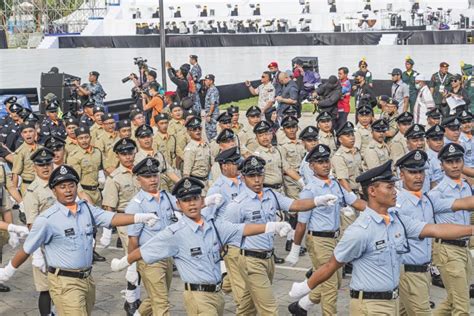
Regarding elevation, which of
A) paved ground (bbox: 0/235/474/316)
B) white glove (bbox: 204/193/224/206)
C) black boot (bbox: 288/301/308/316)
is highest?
white glove (bbox: 204/193/224/206)

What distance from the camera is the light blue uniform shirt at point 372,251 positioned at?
743 centimetres

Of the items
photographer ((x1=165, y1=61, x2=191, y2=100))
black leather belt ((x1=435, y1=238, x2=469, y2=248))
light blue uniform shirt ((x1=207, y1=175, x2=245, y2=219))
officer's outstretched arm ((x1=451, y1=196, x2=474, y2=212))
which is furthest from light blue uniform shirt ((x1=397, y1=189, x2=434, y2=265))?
photographer ((x1=165, y1=61, x2=191, y2=100))

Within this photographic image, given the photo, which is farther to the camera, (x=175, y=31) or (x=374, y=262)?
(x=175, y=31)

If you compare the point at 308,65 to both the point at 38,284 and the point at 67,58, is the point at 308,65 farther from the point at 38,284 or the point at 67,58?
the point at 67,58

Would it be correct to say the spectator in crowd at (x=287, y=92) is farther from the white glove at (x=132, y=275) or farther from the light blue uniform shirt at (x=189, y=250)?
→ the light blue uniform shirt at (x=189, y=250)

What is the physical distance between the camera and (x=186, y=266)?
26.9ft

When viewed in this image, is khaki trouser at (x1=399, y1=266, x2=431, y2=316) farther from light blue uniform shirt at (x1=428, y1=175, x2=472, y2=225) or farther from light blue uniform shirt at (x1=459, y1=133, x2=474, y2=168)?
light blue uniform shirt at (x1=459, y1=133, x2=474, y2=168)

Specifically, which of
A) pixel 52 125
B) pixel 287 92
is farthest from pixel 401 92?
pixel 52 125

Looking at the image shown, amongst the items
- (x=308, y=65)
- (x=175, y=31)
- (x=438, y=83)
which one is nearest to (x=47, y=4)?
(x=175, y=31)

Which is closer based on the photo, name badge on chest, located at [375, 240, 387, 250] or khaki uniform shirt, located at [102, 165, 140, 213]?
name badge on chest, located at [375, 240, 387, 250]

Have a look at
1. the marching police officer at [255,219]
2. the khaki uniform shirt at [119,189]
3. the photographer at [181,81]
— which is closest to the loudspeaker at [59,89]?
the photographer at [181,81]

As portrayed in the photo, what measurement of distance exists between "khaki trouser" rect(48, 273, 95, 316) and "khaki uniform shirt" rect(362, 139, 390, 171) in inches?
218

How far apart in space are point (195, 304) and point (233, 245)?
4.67 feet

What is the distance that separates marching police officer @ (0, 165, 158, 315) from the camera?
8.65m
